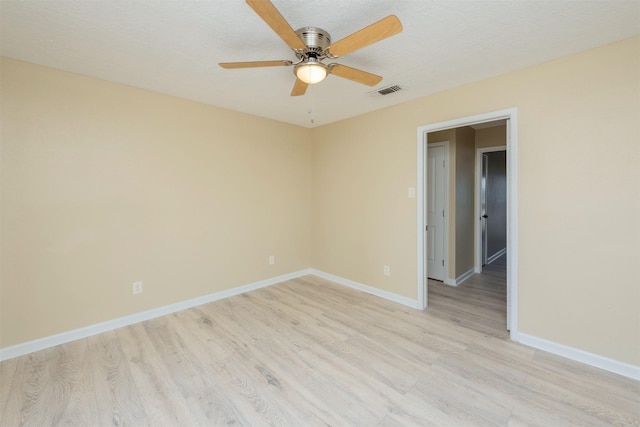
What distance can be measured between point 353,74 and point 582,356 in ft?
9.36

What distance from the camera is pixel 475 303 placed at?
333 centimetres

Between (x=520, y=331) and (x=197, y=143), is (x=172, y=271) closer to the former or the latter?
(x=197, y=143)

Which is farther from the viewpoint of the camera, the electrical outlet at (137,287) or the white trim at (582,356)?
the electrical outlet at (137,287)

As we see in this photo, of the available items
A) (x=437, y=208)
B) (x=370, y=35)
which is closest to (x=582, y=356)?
(x=437, y=208)

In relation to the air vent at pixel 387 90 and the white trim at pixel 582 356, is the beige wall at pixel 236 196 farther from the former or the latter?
the air vent at pixel 387 90

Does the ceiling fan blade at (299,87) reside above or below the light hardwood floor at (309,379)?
above

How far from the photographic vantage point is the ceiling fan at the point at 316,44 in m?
1.37

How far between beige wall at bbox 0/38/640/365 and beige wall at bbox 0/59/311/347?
0.01 meters

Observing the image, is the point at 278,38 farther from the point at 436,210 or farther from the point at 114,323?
the point at 436,210

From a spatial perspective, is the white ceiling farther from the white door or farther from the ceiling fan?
the white door

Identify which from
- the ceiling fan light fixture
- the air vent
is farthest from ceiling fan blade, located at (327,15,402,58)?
the air vent

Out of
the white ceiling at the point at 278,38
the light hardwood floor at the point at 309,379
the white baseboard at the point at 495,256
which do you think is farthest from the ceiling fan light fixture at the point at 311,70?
the white baseboard at the point at 495,256

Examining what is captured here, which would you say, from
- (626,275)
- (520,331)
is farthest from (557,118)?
(520,331)

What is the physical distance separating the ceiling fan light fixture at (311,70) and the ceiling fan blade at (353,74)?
8cm
